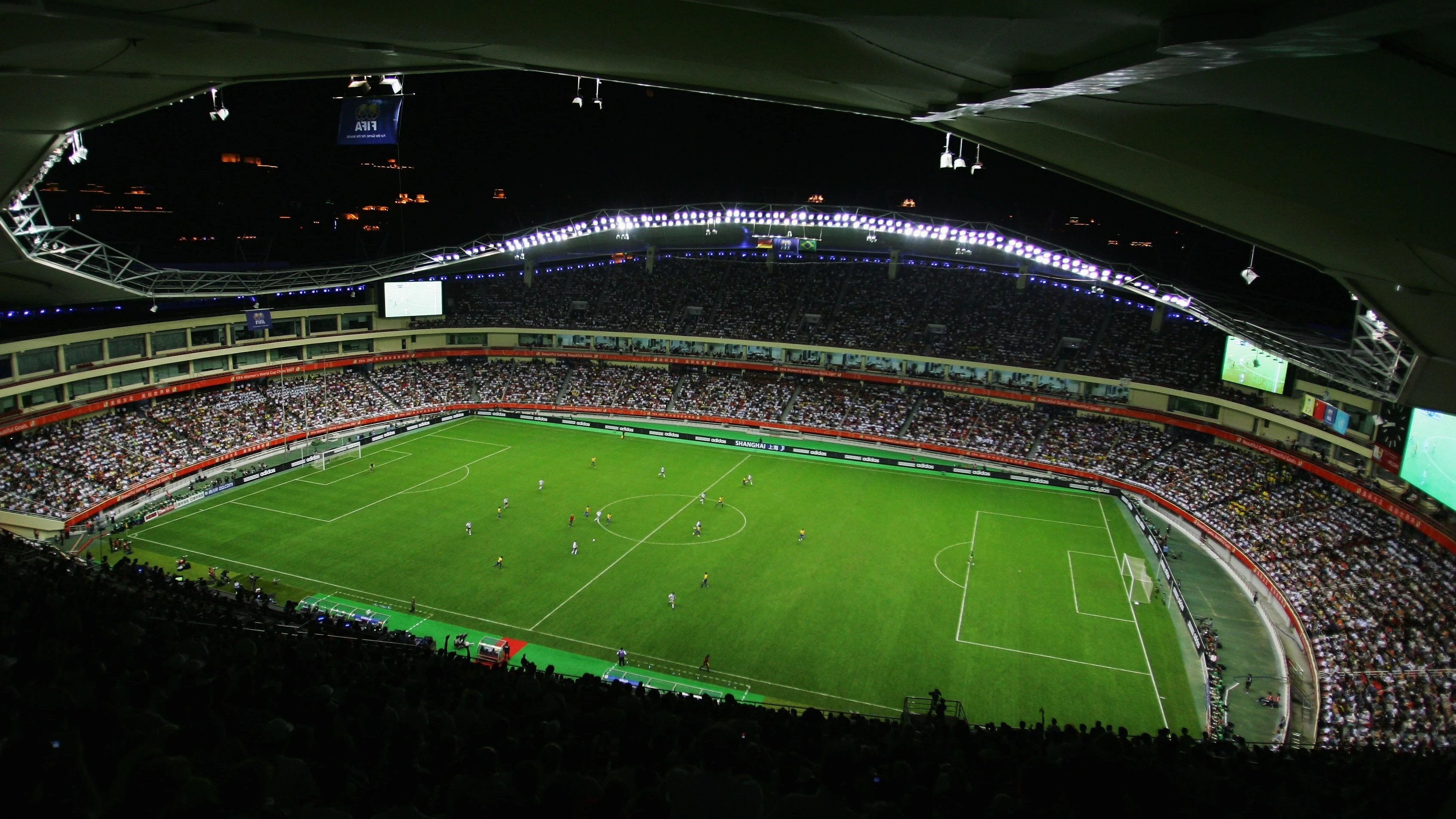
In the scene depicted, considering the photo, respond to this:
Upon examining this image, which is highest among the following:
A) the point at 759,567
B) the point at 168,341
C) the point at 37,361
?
the point at 168,341

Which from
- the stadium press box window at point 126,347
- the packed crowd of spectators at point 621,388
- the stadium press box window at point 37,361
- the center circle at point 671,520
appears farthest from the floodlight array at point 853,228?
the stadium press box window at point 37,361

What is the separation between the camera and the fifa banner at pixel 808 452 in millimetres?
45375

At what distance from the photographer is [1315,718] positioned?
71.9ft

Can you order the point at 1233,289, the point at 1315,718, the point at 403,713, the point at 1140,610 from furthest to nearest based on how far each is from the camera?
the point at 1233,289
the point at 1140,610
the point at 1315,718
the point at 403,713

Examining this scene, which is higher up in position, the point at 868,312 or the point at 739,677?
the point at 868,312

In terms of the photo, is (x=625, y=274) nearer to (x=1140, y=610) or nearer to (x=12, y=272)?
(x=12, y=272)

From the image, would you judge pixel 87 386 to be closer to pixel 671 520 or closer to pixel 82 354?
pixel 82 354

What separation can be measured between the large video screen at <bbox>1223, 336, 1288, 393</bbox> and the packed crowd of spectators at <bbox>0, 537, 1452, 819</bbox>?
1235 inches

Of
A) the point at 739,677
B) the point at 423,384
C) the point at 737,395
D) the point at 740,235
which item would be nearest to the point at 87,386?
the point at 423,384

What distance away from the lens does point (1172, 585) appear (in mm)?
31641

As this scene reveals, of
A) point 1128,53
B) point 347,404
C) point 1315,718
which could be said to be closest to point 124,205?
point 347,404

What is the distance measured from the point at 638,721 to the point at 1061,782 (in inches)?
163

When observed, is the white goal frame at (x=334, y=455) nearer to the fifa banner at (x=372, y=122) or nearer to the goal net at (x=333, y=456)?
the goal net at (x=333, y=456)

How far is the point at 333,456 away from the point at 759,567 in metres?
29.1
